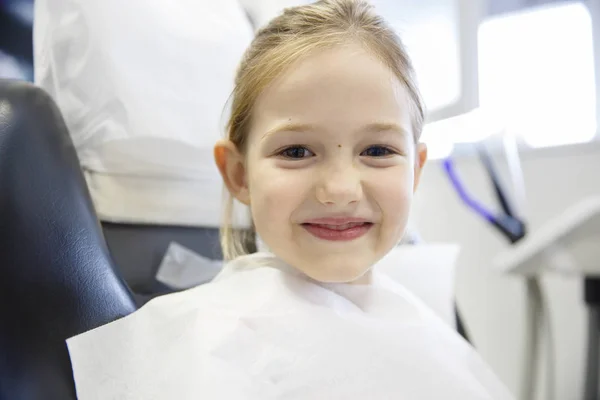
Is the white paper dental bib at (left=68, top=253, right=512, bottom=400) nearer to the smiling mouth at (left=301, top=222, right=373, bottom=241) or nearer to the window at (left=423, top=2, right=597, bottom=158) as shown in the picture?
the smiling mouth at (left=301, top=222, right=373, bottom=241)

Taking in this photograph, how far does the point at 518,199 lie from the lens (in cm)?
126

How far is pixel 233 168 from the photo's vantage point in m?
0.74

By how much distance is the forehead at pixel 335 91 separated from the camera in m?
0.60

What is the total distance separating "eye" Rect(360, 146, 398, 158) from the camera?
2.12ft

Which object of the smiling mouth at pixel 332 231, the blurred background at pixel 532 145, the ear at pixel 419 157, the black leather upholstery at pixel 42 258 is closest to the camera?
the black leather upholstery at pixel 42 258

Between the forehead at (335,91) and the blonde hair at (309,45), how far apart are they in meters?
0.02

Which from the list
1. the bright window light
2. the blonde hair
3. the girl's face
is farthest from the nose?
the bright window light

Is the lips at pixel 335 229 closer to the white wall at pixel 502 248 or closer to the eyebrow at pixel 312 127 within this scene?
the eyebrow at pixel 312 127

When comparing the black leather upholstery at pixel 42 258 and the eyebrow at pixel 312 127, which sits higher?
the eyebrow at pixel 312 127

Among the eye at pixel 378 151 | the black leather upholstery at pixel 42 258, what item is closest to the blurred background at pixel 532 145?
the eye at pixel 378 151

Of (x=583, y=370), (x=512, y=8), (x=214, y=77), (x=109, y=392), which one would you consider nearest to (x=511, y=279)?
(x=583, y=370)

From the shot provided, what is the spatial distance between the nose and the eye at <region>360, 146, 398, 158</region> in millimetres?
44

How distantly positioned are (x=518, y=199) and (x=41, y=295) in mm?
1080

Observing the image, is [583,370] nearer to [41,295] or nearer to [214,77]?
[214,77]
